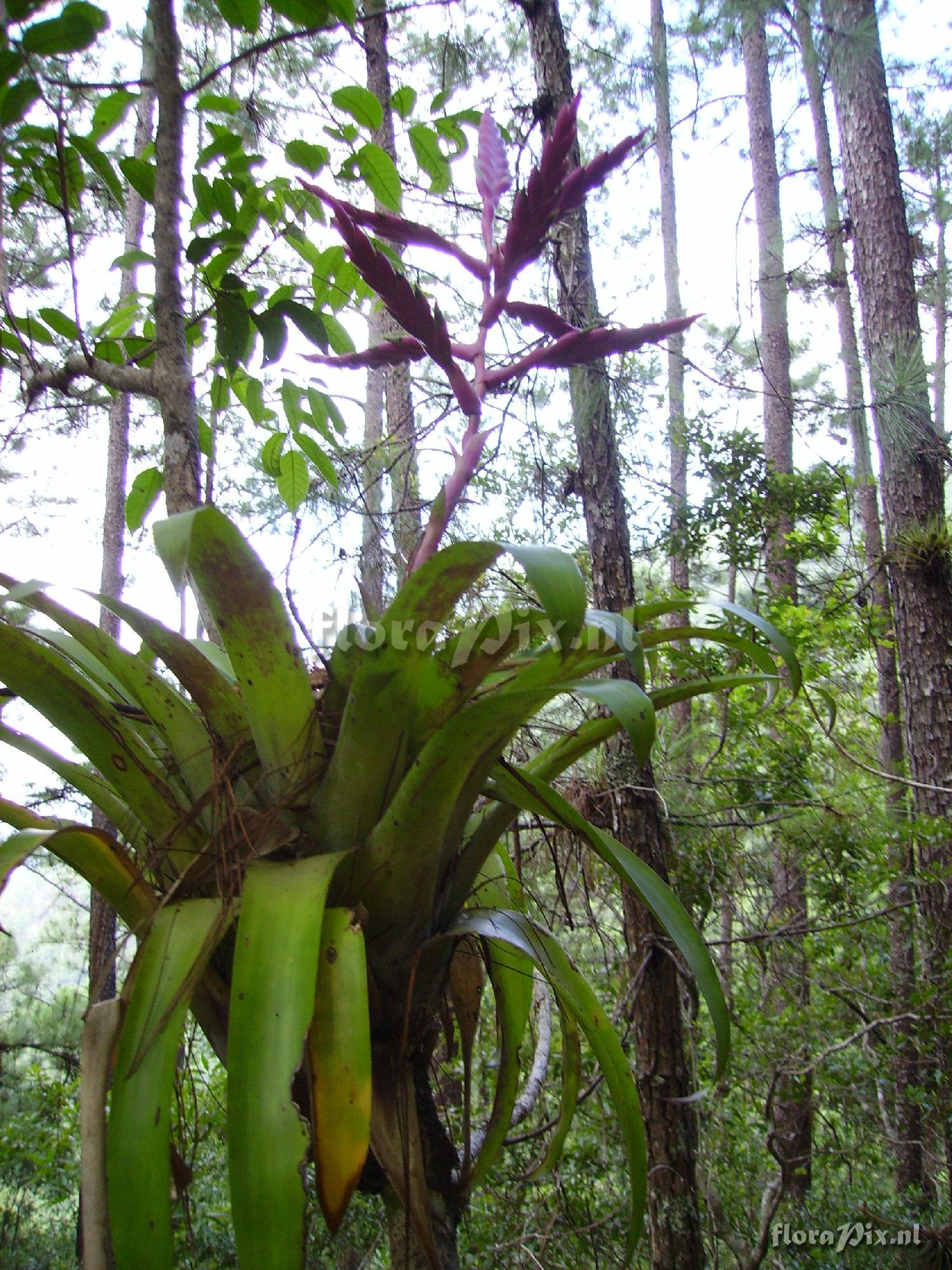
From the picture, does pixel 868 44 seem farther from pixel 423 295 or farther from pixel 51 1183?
pixel 51 1183

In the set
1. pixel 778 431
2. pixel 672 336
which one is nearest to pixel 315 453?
pixel 672 336

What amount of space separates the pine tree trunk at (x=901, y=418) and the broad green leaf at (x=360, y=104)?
2.07 metres

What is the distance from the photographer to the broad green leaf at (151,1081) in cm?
42

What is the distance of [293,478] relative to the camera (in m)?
1.18

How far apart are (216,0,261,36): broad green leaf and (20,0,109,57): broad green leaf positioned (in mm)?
133

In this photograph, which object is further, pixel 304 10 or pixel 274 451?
pixel 274 451

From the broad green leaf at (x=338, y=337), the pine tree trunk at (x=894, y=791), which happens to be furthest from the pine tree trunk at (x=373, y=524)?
the pine tree trunk at (x=894, y=791)

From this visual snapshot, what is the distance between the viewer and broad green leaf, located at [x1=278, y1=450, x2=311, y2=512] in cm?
117

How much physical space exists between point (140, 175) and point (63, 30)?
19 centimetres

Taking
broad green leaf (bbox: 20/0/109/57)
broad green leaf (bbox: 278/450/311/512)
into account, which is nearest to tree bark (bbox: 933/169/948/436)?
broad green leaf (bbox: 278/450/311/512)

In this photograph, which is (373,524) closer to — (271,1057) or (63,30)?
(63,30)

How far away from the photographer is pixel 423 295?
70 cm

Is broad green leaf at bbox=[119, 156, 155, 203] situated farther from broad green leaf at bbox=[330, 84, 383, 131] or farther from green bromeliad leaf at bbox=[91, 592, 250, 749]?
green bromeliad leaf at bbox=[91, 592, 250, 749]

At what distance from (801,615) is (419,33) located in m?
4.22
